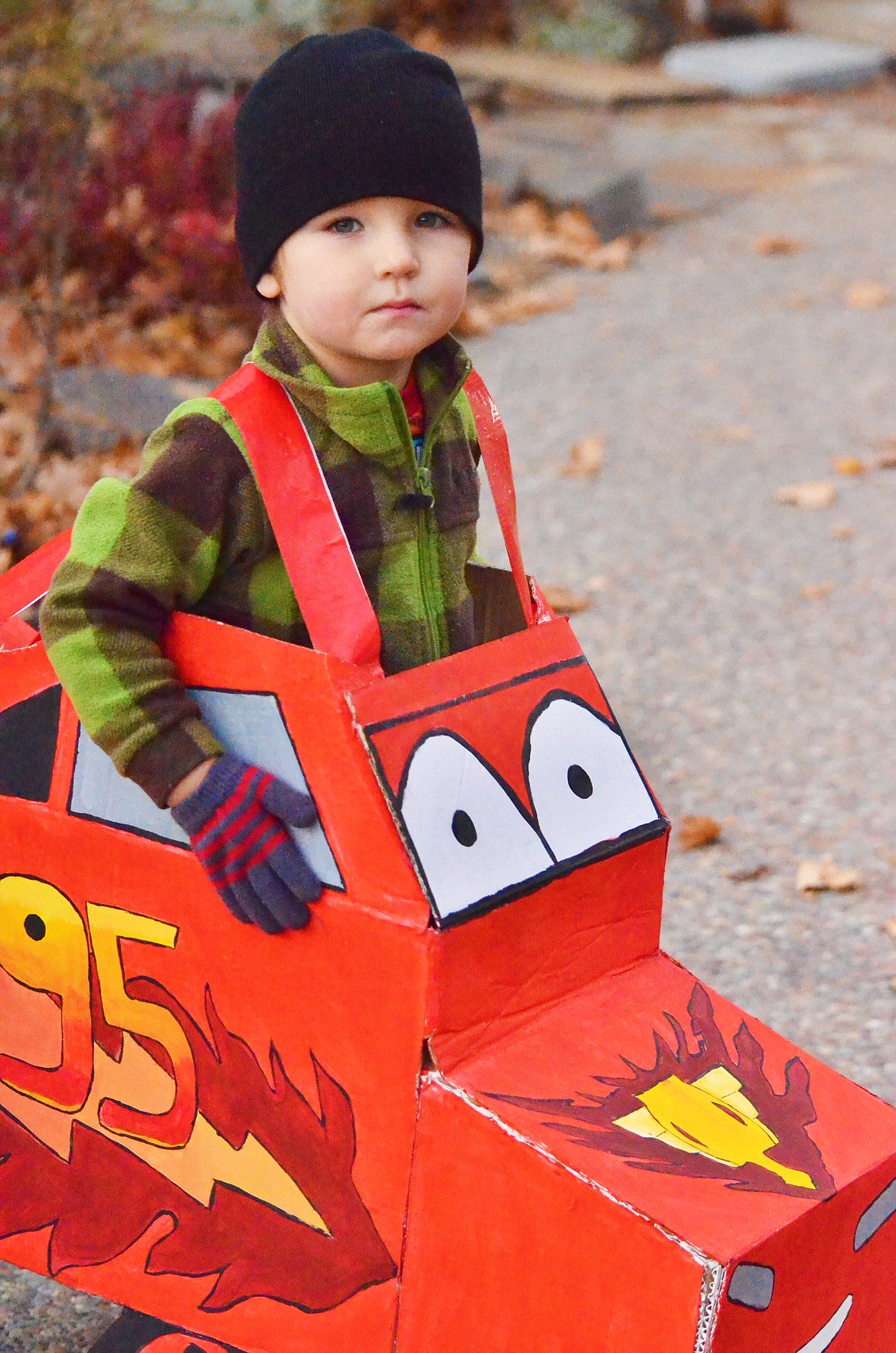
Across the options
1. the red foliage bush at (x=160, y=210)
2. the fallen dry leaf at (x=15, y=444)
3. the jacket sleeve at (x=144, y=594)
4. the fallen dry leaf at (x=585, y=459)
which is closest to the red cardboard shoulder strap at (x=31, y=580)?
the jacket sleeve at (x=144, y=594)

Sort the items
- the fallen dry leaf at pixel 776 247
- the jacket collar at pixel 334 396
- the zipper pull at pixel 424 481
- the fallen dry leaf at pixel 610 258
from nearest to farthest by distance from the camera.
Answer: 1. the jacket collar at pixel 334 396
2. the zipper pull at pixel 424 481
3. the fallen dry leaf at pixel 610 258
4. the fallen dry leaf at pixel 776 247

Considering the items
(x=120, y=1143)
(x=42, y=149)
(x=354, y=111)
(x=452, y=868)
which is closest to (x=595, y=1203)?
(x=452, y=868)

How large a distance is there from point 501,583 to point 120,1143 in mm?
→ 849

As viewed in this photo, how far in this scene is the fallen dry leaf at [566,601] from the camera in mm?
4266

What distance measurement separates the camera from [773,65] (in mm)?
10727

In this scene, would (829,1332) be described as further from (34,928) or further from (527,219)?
(527,219)

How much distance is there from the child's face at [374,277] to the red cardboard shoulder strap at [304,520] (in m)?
0.10

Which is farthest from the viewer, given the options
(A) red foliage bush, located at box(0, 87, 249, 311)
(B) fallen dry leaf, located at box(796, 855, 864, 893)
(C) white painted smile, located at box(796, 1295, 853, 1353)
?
(A) red foliage bush, located at box(0, 87, 249, 311)

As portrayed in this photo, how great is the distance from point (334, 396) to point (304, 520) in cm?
16

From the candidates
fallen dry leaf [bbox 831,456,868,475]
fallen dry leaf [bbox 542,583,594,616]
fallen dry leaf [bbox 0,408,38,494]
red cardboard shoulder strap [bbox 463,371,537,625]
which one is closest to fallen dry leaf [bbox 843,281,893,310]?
fallen dry leaf [bbox 831,456,868,475]

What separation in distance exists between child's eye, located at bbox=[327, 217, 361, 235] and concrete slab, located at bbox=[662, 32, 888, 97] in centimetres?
950

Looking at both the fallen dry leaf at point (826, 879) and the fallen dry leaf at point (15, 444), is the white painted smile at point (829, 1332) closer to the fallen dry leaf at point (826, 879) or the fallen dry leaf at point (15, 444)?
the fallen dry leaf at point (826, 879)

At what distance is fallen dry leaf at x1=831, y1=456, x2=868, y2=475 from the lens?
520 cm

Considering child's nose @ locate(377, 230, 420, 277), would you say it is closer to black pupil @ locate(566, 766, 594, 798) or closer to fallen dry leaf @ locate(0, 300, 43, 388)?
black pupil @ locate(566, 766, 594, 798)
